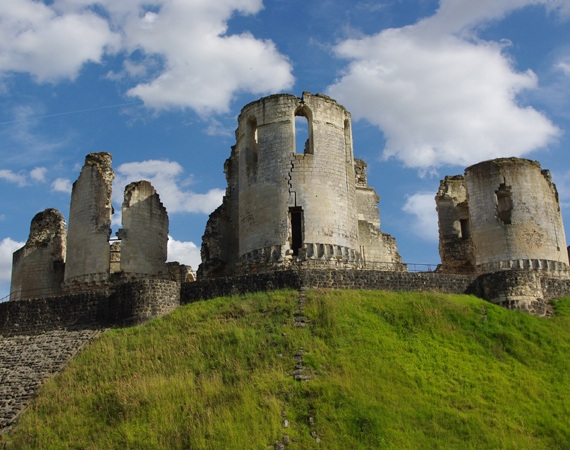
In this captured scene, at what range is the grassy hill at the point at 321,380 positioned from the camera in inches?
722

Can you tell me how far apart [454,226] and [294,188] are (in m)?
10.8

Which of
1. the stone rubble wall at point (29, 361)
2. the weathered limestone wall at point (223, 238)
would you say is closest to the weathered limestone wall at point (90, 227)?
the weathered limestone wall at point (223, 238)

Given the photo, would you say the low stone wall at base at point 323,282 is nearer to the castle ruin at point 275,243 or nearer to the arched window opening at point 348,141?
the castle ruin at point 275,243

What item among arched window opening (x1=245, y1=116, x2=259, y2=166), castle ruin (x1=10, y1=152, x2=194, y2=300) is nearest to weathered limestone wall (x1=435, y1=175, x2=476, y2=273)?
arched window opening (x1=245, y1=116, x2=259, y2=166)

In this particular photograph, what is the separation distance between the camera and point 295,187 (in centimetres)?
2859

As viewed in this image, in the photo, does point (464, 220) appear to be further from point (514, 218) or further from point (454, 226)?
point (514, 218)

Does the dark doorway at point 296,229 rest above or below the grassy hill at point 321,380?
above

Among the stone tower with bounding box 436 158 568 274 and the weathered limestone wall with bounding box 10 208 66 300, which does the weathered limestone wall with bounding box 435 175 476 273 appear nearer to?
the stone tower with bounding box 436 158 568 274

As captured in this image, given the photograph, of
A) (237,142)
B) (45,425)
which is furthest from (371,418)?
(237,142)

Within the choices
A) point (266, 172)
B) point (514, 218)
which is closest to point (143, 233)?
point (266, 172)

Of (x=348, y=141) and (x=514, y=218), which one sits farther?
(x=514, y=218)

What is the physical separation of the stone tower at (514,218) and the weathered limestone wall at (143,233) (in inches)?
515

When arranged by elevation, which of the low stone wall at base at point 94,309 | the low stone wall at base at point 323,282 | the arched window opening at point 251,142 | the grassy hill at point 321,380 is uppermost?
the arched window opening at point 251,142

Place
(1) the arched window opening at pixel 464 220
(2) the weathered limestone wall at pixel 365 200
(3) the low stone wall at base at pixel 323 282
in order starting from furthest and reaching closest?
(1) the arched window opening at pixel 464 220 < (2) the weathered limestone wall at pixel 365 200 < (3) the low stone wall at base at pixel 323 282
